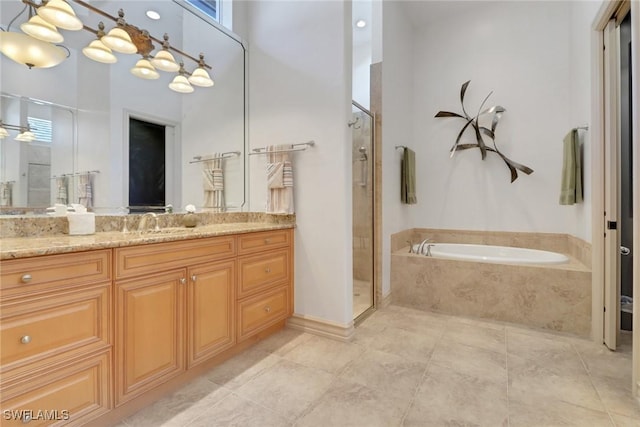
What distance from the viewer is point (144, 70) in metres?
2.07

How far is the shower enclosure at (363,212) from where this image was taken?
109 inches

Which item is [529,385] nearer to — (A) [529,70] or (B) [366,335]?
(B) [366,335]

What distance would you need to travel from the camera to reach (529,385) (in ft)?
5.50

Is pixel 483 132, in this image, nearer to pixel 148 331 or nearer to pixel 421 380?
pixel 421 380

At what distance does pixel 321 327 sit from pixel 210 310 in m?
0.95

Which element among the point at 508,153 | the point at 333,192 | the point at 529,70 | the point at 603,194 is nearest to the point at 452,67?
the point at 529,70

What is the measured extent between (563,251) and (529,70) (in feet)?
6.66

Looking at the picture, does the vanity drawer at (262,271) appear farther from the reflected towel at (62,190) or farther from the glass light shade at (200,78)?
the glass light shade at (200,78)

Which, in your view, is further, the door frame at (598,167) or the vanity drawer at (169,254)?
the door frame at (598,167)

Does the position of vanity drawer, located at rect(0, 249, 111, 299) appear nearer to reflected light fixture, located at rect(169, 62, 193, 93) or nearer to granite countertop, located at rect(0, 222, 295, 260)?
granite countertop, located at rect(0, 222, 295, 260)

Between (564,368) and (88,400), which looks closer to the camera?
(88,400)

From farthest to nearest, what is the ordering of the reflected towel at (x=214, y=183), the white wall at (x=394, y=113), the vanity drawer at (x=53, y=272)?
the white wall at (x=394, y=113) → the reflected towel at (x=214, y=183) → the vanity drawer at (x=53, y=272)

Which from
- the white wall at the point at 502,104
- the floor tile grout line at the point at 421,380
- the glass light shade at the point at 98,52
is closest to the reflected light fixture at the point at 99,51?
the glass light shade at the point at 98,52

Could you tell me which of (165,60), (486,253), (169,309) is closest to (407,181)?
(486,253)
